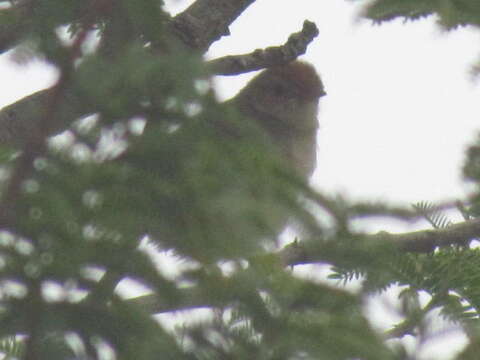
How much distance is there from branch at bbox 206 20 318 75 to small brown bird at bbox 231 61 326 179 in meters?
3.18

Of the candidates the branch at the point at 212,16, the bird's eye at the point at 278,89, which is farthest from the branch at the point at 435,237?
the bird's eye at the point at 278,89

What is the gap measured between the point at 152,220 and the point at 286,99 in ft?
19.8

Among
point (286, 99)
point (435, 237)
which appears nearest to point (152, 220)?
point (435, 237)

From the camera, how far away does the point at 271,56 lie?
399 centimetres

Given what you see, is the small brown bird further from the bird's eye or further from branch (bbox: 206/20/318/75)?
branch (bbox: 206/20/318/75)

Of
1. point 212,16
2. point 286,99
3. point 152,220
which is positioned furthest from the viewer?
point 286,99

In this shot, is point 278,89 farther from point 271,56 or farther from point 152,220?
point 152,220

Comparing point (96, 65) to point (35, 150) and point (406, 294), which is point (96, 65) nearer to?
point (35, 150)

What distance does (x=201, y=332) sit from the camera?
70.3 inches

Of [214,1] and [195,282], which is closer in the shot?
[195,282]

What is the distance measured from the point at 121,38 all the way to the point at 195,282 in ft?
1.46

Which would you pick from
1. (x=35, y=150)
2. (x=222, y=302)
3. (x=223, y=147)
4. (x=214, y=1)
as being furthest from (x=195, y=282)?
(x=214, y=1)

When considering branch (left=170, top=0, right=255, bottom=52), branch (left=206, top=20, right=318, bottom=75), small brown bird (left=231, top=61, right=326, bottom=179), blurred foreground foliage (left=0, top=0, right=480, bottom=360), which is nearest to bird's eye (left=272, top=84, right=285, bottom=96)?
small brown bird (left=231, top=61, right=326, bottom=179)

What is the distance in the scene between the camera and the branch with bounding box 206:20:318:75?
3699mm
